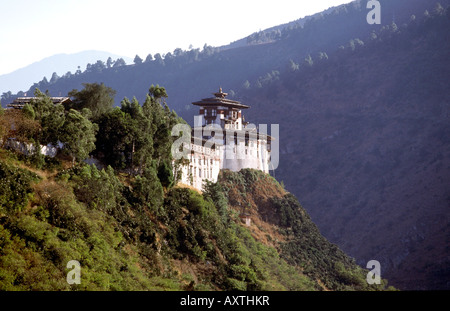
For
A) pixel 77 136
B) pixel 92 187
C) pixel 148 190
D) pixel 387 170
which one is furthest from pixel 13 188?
pixel 387 170

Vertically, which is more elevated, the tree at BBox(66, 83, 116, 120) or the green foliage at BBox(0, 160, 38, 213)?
the tree at BBox(66, 83, 116, 120)

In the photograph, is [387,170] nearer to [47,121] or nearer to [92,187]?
[47,121]

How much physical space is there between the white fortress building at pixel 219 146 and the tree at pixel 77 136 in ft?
42.2

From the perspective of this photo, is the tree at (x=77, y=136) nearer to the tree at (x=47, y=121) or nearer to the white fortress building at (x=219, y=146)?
the tree at (x=47, y=121)

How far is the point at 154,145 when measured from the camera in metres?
58.6

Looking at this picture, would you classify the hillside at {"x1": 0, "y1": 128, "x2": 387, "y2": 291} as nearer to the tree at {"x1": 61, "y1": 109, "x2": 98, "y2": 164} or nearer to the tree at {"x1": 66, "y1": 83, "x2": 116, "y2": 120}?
the tree at {"x1": 61, "y1": 109, "x2": 98, "y2": 164}

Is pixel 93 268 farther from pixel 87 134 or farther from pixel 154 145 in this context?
pixel 154 145

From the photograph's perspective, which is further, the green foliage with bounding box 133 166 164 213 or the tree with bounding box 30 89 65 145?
the green foliage with bounding box 133 166 164 213

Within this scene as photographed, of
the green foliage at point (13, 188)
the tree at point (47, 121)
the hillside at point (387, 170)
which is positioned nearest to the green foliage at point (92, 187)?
the tree at point (47, 121)

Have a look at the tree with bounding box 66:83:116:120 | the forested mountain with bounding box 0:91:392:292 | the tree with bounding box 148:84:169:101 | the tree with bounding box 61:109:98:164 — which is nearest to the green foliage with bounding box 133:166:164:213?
the forested mountain with bounding box 0:91:392:292

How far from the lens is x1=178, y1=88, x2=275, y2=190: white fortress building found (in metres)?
67.6

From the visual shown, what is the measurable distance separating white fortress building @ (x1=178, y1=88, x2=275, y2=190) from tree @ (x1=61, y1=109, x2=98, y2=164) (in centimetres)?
1287

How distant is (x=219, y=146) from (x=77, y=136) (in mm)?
31121
